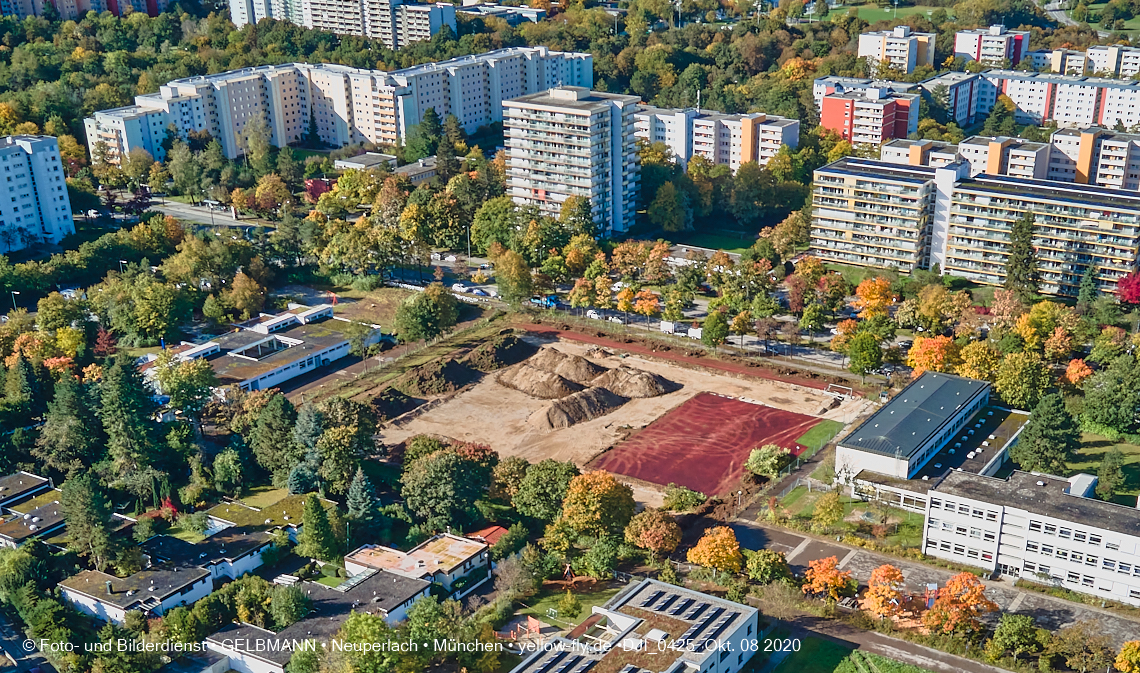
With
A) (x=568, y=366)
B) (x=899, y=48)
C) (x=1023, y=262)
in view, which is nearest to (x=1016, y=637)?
(x=568, y=366)

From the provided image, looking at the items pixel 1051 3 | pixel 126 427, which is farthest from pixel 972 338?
pixel 1051 3

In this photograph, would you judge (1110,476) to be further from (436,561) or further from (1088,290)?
(436,561)

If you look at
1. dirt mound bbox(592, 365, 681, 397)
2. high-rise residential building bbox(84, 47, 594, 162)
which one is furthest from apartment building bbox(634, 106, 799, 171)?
dirt mound bbox(592, 365, 681, 397)

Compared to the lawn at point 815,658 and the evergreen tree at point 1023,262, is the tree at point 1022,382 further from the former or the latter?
the lawn at point 815,658

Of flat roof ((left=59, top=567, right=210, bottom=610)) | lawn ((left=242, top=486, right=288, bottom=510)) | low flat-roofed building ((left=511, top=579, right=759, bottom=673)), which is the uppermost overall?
low flat-roofed building ((left=511, top=579, right=759, bottom=673))

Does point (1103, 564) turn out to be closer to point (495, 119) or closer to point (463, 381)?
point (463, 381)

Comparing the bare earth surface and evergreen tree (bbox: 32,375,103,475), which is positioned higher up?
evergreen tree (bbox: 32,375,103,475)

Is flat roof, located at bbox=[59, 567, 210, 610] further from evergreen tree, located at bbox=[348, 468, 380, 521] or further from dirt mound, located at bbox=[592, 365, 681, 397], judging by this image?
dirt mound, located at bbox=[592, 365, 681, 397]

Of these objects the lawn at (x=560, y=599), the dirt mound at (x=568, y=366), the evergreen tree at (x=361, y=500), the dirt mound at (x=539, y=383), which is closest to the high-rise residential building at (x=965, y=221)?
the dirt mound at (x=568, y=366)
